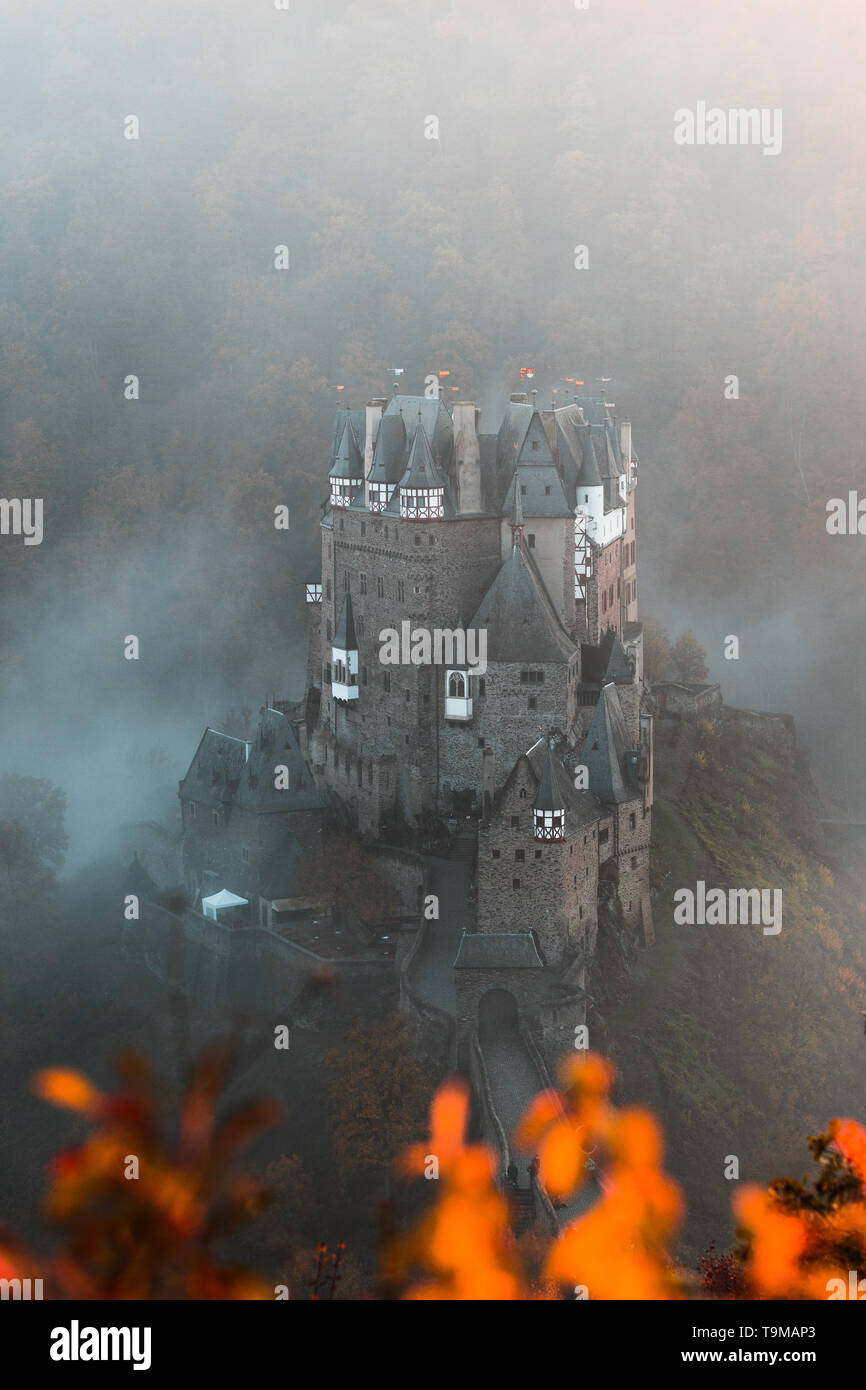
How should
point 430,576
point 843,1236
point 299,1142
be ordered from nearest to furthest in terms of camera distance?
point 843,1236
point 299,1142
point 430,576

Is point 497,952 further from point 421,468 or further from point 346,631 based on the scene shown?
point 421,468

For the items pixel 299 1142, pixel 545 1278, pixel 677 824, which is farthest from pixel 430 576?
pixel 545 1278

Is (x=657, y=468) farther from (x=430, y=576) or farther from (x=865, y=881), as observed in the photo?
(x=430, y=576)


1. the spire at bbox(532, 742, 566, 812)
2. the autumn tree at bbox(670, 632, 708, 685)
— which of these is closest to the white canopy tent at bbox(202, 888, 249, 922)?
the spire at bbox(532, 742, 566, 812)

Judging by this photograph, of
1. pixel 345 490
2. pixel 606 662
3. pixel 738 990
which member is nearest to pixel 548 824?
pixel 606 662

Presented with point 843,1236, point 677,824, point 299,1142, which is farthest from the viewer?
point 677,824

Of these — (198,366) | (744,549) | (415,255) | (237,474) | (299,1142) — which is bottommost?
(299,1142)

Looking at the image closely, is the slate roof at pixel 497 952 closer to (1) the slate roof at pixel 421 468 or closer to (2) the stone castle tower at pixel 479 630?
(2) the stone castle tower at pixel 479 630
